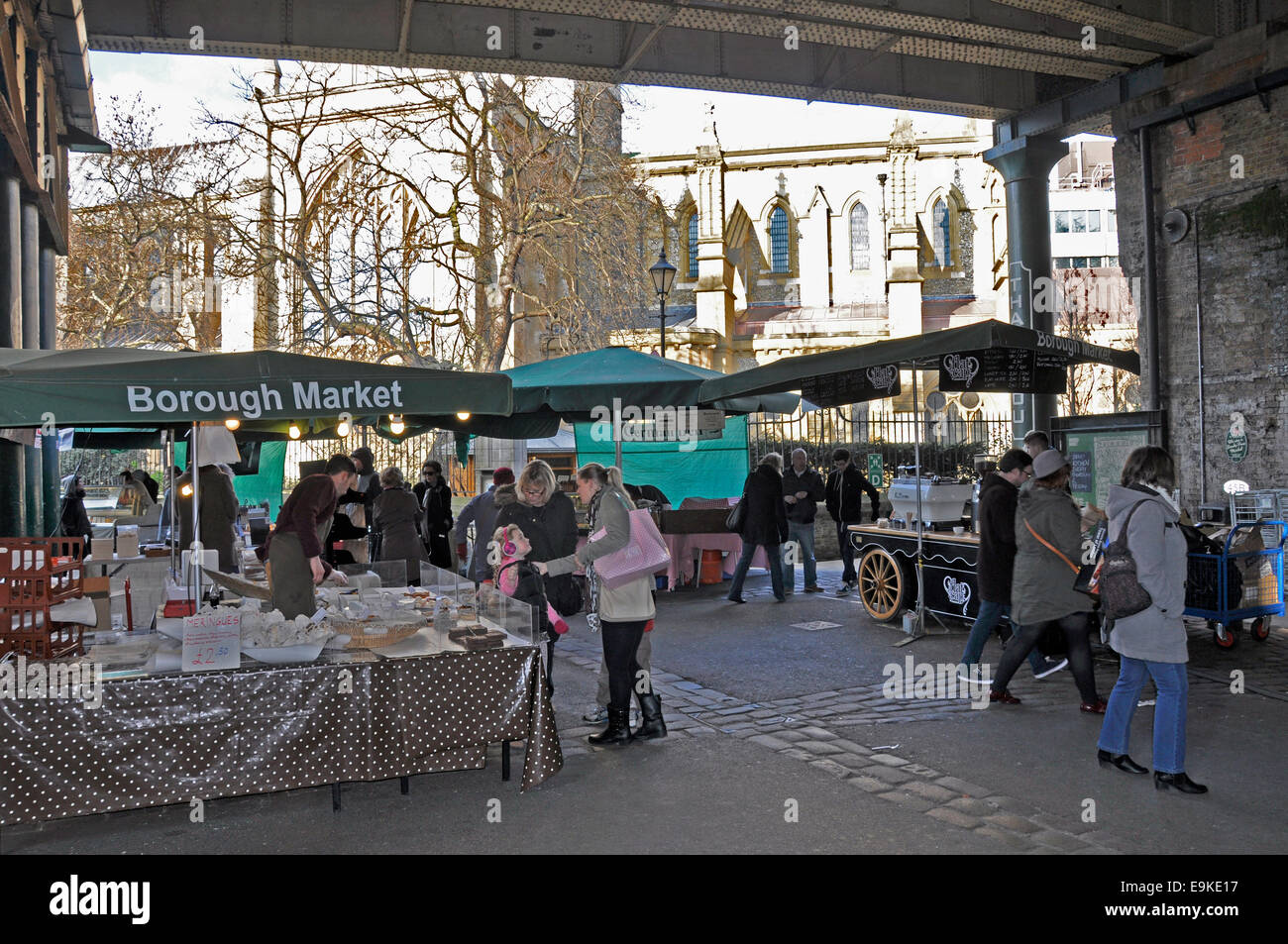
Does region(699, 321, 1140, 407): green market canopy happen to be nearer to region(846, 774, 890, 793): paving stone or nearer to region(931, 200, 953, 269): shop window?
region(846, 774, 890, 793): paving stone

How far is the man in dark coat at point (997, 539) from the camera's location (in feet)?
27.6

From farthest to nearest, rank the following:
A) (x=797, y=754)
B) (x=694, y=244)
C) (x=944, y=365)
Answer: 1. (x=694, y=244)
2. (x=944, y=365)
3. (x=797, y=754)

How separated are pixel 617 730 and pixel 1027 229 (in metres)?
13.5

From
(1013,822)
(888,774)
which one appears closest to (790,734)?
(888,774)

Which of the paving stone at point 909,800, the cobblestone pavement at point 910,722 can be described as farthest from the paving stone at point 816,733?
the paving stone at point 909,800

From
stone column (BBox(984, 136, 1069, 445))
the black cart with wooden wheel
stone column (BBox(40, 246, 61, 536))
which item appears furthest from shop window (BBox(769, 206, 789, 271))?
the black cart with wooden wheel

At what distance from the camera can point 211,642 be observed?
5.47 m

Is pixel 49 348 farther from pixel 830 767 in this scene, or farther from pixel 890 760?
pixel 890 760

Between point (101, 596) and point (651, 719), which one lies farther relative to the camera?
point (101, 596)

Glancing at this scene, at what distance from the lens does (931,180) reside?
49.4 meters

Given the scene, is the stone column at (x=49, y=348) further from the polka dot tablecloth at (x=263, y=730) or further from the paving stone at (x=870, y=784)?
the paving stone at (x=870, y=784)

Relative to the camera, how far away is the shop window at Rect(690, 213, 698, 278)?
5019cm

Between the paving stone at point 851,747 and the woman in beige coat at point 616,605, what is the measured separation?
1.21 m

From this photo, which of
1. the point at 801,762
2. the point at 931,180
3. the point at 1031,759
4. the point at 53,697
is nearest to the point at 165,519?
the point at 53,697
